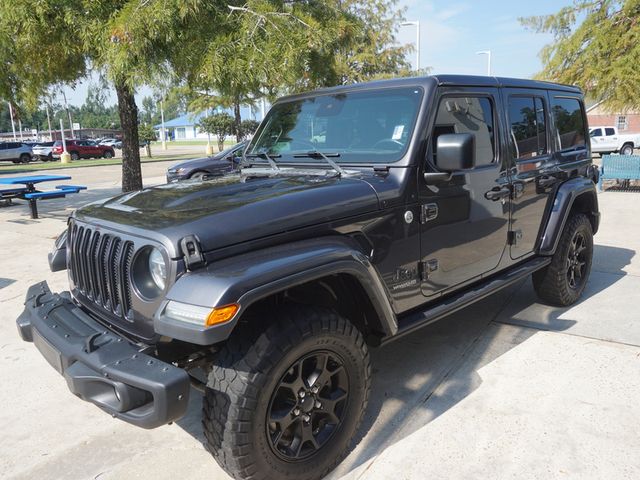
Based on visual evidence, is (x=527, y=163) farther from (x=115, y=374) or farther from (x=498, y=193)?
(x=115, y=374)

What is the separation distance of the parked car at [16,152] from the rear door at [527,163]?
121 ft

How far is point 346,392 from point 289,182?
121 cm

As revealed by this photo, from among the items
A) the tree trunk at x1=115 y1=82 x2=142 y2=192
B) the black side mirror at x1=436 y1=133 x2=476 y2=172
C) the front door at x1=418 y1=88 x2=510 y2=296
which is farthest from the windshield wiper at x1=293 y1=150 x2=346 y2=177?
the tree trunk at x1=115 y1=82 x2=142 y2=192

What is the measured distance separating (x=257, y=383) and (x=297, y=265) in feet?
1.72

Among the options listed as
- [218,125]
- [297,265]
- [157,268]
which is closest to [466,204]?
[297,265]

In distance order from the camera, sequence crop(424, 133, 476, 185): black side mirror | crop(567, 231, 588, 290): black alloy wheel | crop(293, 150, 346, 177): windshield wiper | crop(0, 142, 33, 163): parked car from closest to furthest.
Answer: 1. crop(424, 133, 476, 185): black side mirror
2. crop(293, 150, 346, 177): windshield wiper
3. crop(567, 231, 588, 290): black alloy wheel
4. crop(0, 142, 33, 163): parked car

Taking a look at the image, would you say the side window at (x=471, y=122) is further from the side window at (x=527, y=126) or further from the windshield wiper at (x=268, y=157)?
the windshield wiper at (x=268, y=157)

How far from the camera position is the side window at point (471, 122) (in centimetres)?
320

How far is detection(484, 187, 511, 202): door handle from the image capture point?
3.55 metres

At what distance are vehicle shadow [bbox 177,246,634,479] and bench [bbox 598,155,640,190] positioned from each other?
9225 millimetres

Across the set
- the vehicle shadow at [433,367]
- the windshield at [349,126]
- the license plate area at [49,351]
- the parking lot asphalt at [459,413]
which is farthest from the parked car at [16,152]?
the license plate area at [49,351]

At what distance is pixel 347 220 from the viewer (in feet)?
8.77

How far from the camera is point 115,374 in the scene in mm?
2072

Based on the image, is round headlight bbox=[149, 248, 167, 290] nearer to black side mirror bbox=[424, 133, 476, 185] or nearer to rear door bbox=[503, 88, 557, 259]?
black side mirror bbox=[424, 133, 476, 185]
